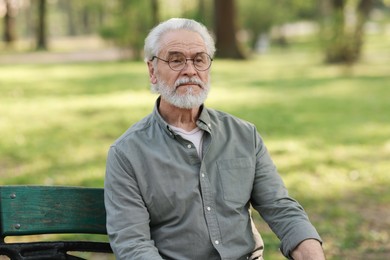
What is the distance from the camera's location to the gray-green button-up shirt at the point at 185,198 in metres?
3.16

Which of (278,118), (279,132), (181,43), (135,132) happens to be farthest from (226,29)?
(135,132)

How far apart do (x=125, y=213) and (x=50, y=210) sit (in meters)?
0.48

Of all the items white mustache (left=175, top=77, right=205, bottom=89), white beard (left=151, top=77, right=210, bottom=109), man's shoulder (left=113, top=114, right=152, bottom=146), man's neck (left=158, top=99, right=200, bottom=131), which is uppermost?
white mustache (left=175, top=77, right=205, bottom=89)

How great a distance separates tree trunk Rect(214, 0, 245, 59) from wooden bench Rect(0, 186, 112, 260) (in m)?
24.8

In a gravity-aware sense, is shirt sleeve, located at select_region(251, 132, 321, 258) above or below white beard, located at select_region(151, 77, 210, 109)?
below

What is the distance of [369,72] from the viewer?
22781mm

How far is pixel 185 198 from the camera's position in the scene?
323 centimetres

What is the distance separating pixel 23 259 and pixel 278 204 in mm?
1176

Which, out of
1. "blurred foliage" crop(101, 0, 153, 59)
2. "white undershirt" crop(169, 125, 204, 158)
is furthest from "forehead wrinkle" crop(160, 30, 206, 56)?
"blurred foliage" crop(101, 0, 153, 59)

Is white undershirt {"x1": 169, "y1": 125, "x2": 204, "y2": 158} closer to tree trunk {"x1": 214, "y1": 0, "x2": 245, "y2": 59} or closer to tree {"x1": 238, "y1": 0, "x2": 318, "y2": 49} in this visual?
tree trunk {"x1": 214, "y1": 0, "x2": 245, "y2": 59}

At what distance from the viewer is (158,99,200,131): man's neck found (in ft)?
11.3

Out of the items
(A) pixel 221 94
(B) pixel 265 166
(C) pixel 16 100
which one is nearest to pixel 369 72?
(A) pixel 221 94

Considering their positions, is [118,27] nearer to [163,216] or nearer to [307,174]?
[307,174]

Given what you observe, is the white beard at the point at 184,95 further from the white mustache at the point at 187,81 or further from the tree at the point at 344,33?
the tree at the point at 344,33
